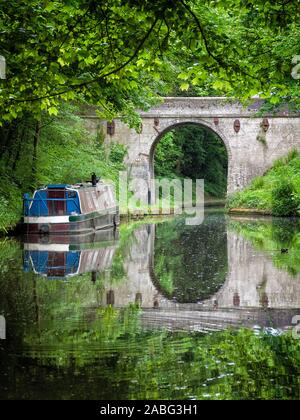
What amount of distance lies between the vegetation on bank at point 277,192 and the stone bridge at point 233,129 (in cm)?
71

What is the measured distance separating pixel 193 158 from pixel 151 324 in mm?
40124

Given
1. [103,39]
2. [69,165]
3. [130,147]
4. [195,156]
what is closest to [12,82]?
[103,39]

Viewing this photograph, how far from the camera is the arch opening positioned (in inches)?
1720

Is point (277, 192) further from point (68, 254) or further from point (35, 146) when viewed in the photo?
point (68, 254)

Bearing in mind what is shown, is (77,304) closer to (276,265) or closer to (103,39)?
(103,39)

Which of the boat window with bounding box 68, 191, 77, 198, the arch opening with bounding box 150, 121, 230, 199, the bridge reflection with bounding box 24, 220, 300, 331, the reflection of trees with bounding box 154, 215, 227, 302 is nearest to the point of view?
the bridge reflection with bounding box 24, 220, 300, 331

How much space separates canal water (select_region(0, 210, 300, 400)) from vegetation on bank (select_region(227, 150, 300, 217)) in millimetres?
11827

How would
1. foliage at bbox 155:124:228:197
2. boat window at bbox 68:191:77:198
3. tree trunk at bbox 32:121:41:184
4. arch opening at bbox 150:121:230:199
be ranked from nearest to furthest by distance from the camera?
boat window at bbox 68:191:77:198 → tree trunk at bbox 32:121:41:184 → arch opening at bbox 150:121:230:199 → foliage at bbox 155:124:228:197

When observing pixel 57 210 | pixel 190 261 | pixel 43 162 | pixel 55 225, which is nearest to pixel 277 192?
pixel 43 162

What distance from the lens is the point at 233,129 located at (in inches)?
1366

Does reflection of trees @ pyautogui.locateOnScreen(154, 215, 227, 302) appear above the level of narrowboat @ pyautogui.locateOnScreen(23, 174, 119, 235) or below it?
below

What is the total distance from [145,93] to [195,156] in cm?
2863

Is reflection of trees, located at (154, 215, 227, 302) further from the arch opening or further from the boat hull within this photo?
the arch opening

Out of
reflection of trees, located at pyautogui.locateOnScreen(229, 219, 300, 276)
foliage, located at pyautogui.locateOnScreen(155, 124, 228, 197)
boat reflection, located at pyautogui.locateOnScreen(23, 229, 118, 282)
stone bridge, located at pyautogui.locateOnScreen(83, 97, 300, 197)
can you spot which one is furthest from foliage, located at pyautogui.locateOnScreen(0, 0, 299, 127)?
foliage, located at pyautogui.locateOnScreen(155, 124, 228, 197)
